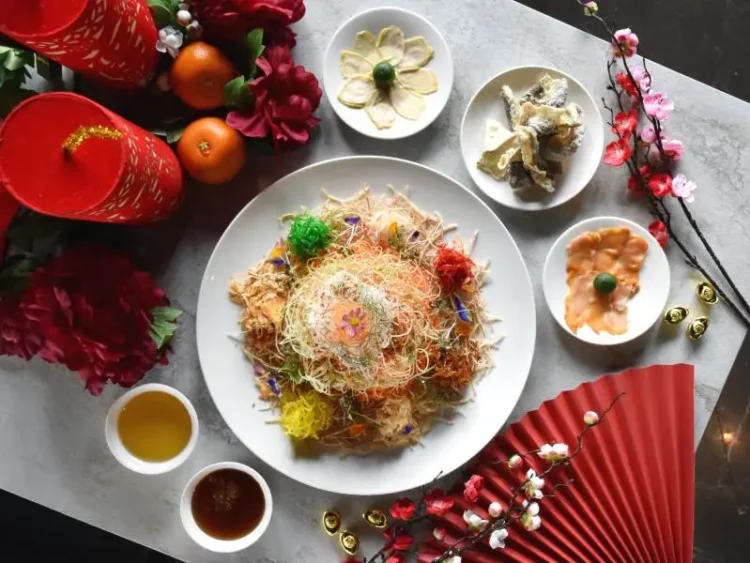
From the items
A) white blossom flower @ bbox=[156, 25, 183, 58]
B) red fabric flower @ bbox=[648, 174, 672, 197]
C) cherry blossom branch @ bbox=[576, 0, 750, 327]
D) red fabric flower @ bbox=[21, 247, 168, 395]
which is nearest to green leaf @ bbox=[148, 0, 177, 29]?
white blossom flower @ bbox=[156, 25, 183, 58]

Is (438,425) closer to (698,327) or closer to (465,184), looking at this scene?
(465,184)

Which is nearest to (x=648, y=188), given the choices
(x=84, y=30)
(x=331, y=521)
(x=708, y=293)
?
(x=708, y=293)

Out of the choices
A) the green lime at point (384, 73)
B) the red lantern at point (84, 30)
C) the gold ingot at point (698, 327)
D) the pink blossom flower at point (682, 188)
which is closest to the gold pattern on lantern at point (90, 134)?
the red lantern at point (84, 30)

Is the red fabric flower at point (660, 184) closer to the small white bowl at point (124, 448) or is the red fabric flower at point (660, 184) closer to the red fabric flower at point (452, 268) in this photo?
the red fabric flower at point (452, 268)

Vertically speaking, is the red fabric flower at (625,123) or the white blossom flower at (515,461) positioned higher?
the red fabric flower at (625,123)

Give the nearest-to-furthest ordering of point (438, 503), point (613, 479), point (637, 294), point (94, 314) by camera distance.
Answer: point (94, 314), point (613, 479), point (438, 503), point (637, 294)

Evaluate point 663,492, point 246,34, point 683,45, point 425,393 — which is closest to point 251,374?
point 425,393
